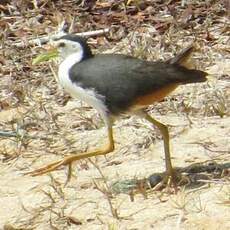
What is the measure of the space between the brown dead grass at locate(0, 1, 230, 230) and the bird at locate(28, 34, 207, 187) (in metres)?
0.25

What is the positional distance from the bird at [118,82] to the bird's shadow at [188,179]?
0.09 m

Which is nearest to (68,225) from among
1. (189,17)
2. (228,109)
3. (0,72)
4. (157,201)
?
(157,201)

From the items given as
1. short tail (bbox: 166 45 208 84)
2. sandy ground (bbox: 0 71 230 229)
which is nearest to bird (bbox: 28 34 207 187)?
short tail (bbox: 166 45 208 84)

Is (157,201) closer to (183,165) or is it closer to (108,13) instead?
(183,165)

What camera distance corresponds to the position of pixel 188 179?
610cm

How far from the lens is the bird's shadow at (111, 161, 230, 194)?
6047mm

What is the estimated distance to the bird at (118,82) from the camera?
6.02 m

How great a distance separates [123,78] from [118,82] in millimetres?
40

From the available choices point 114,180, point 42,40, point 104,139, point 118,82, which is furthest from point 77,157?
point 42,40

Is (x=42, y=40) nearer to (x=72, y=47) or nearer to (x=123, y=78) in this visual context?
(x=72, y=47)

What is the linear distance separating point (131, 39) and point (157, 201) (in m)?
2.85

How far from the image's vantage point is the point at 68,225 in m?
5.77

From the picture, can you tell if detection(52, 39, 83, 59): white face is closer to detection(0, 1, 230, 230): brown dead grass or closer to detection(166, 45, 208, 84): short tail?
detection(166, 45, 208, 84): short tail

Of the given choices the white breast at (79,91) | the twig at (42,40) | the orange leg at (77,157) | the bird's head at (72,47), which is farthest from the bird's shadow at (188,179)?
the twig at (42,40)
